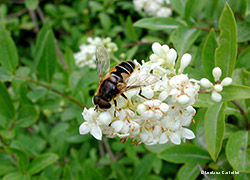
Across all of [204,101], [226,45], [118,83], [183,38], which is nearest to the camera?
[118,83]

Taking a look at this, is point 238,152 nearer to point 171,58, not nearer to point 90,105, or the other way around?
point 171,58

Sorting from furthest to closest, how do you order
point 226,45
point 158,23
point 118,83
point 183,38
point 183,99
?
point 158,23 → point 183,38 → point 226,45 → point 118,83 → point 183,99

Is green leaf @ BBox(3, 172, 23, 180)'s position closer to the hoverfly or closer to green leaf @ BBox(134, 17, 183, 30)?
the hoverfly

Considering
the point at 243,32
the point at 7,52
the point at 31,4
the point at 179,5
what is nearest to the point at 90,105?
the point at 7,52

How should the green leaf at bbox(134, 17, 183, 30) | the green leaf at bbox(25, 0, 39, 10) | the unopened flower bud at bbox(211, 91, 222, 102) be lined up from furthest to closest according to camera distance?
the green leaf at bbox(25, 0, 39, 10) → the green leaf at bbox(134, 17, 183, 30) → the unopened flower bud at bbox(211, 91, 222, 102)

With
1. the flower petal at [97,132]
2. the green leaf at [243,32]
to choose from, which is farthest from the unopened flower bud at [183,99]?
the green leaf at [243,32]

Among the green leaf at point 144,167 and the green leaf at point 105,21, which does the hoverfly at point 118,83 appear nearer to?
the green leaf at point 144,167

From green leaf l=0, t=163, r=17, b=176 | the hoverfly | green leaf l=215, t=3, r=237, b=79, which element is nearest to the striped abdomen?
the hoverfly
